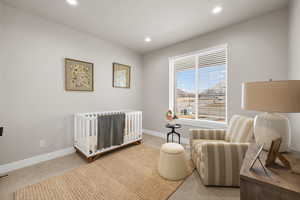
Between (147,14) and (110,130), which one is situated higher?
(147,14)

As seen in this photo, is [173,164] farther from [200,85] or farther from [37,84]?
[37,84]

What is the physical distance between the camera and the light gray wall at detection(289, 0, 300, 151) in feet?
5.22

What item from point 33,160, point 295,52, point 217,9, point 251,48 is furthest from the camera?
point 251,48

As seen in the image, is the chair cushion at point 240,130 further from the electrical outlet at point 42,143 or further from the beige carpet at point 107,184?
the electrical outlet at point 42,143

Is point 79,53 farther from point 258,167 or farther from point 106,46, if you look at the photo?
point 258,167

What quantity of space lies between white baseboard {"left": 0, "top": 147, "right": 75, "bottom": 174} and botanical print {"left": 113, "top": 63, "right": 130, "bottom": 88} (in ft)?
6.21

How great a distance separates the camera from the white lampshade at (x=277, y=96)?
2.77ft

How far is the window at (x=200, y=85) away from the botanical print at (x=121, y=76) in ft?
4.35

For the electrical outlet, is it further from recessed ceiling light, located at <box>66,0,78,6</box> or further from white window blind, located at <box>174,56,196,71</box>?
white window blind, located at <box>174,56,196,71</box>

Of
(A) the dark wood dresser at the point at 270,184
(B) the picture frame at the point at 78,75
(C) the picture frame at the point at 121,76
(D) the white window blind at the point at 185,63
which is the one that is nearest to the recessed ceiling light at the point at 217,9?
(D) the white window blind at the point at 185,63

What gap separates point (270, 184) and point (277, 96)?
58 centimetres

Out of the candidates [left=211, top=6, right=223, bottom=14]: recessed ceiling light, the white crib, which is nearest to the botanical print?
the white crib

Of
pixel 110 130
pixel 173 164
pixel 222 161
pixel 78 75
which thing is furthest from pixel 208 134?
pixel 78 75

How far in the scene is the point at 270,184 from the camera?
2.31 ft
